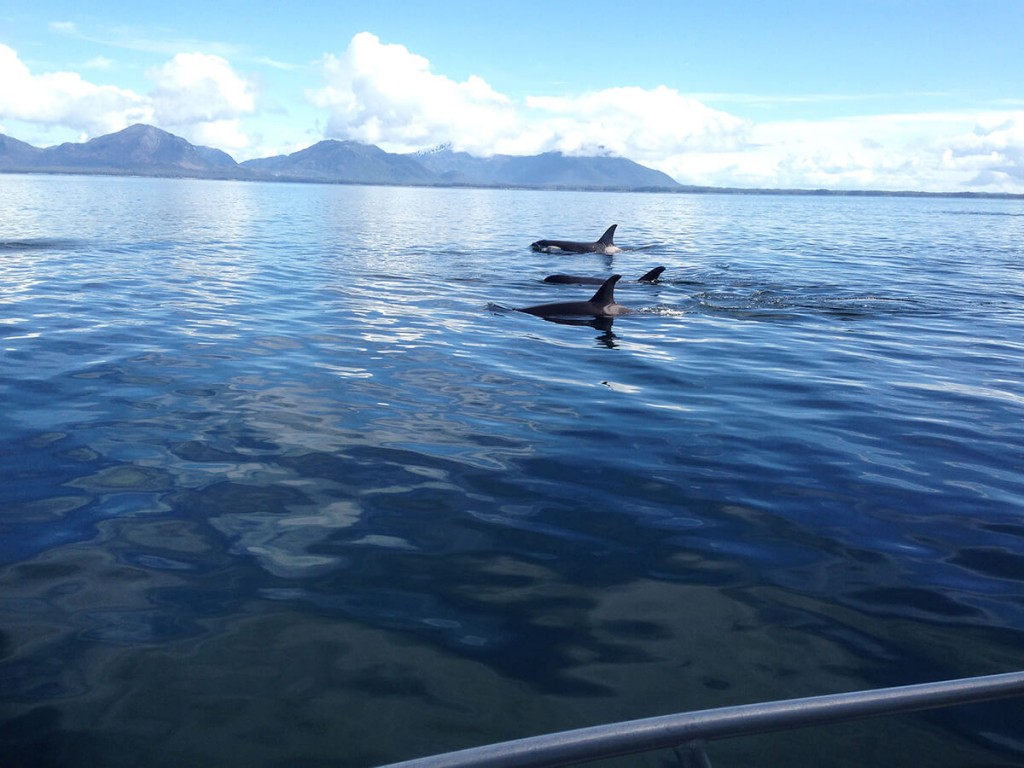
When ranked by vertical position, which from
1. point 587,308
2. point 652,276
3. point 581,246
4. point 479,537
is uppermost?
point 581,246

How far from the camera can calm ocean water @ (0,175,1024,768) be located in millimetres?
4930

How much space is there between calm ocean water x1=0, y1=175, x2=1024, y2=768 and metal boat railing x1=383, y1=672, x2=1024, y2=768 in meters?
2.33

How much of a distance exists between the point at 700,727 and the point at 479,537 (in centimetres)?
500

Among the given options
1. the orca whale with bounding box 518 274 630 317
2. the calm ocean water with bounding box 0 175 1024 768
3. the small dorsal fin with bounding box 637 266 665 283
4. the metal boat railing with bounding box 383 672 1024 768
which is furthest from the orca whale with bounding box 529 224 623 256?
the metal boat railing with bounding box 383 672 1024 768

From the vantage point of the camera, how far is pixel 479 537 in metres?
7.29

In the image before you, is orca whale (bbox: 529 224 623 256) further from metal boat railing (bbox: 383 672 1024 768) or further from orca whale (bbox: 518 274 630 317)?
metal boat railing (bbox: 383 672 1024 768)

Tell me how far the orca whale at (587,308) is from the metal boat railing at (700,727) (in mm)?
16835

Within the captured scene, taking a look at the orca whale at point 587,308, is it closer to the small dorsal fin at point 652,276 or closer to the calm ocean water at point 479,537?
the calm ocean water at point 479,537

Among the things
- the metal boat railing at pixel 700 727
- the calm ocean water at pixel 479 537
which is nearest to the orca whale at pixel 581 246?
the calm ocean water at pixel 479 537

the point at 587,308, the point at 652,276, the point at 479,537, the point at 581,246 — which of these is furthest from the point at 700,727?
the point at 581,246

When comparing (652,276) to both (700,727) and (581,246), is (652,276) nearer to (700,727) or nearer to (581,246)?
(581,246)

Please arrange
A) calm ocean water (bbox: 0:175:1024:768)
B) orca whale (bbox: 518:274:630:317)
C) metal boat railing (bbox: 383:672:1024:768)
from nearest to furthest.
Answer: metal boat railing (bbox: 383:672:1024:768)
calm ocean water (bbox: 0:175:1024:768)
orca whale (bbox: 518:274:630:317)

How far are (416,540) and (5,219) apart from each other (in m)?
48.2

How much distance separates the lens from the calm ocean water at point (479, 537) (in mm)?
4930
